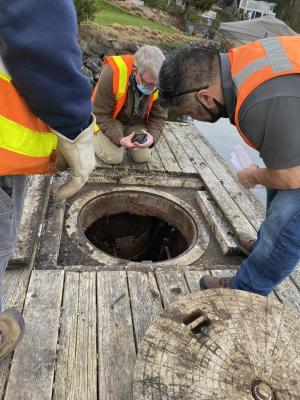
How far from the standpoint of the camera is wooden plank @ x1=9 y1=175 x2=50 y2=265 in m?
2.49

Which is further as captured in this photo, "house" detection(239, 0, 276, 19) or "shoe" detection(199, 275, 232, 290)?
"house" detection(239, 0, 276, 19)

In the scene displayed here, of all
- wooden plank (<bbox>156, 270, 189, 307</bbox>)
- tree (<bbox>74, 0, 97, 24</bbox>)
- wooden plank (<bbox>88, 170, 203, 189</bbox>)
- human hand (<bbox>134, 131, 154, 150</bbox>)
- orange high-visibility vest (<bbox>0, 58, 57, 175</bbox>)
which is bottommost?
tree (<bbox>74, 0, 97, 24</bbox>)

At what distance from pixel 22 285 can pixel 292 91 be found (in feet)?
6.59

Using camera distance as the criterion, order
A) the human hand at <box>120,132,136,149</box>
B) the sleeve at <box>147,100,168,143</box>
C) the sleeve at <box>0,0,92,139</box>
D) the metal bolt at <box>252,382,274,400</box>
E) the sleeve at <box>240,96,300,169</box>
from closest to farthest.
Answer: the sleeve at <box>0,0,92,139</box> → the metal bolt at <box>252,382,274,400</box> → the sleeve at <box>240,96,300,169</box> → the human hand at <box>120,132,136,149</box> → the sleeve at <box>147,100,168,143</box>

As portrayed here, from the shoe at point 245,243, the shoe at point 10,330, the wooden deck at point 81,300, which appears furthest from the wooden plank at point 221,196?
the shoe at point 10,330

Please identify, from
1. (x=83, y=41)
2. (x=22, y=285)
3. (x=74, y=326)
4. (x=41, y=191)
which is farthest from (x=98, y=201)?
(x=83, y=41)

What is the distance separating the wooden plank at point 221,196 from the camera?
334 centimetres

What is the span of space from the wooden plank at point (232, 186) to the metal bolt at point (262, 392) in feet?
6.48

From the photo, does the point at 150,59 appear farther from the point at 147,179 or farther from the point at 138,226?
the point at 138,226

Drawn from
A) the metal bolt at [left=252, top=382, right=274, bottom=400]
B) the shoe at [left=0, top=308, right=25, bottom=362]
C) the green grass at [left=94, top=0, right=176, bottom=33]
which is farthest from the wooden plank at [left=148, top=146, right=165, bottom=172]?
the green grass at [left=94, top=0, right=176, bottom=33]

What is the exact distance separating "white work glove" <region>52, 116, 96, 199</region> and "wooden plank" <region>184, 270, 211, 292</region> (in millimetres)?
1358

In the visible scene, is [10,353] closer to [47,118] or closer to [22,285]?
[22,285]

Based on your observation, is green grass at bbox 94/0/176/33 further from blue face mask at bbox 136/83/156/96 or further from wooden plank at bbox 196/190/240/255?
wooden plank at bbox 196/190/240/255

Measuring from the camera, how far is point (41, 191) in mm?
3232
